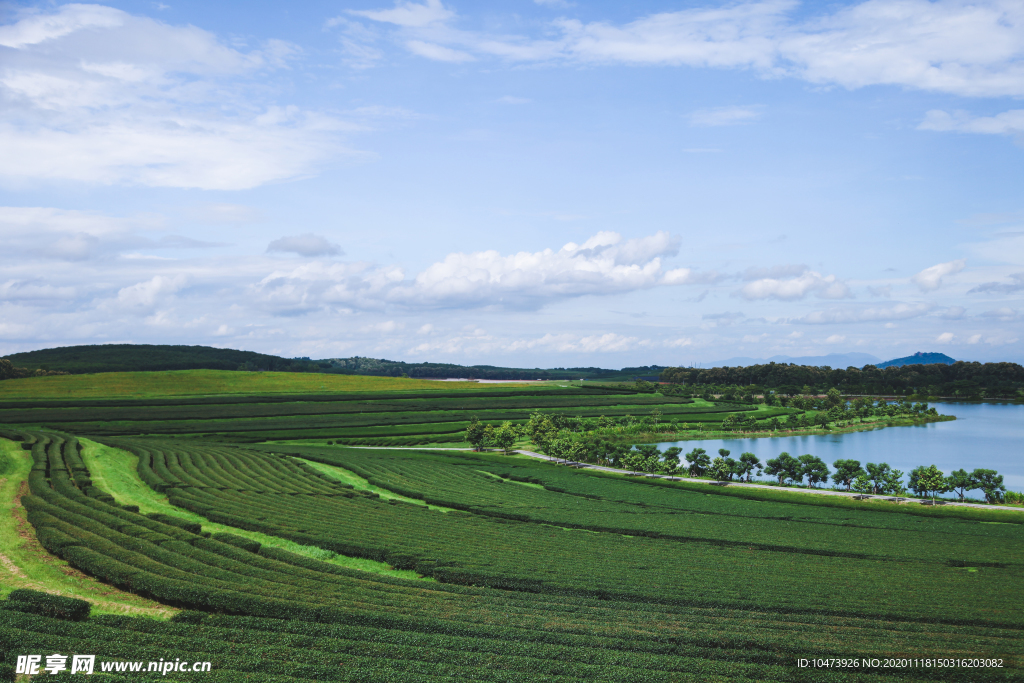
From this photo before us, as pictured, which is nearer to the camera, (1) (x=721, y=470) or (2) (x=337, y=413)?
(1) (x=721, y=470)

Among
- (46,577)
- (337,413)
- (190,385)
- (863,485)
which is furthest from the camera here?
(190,385)

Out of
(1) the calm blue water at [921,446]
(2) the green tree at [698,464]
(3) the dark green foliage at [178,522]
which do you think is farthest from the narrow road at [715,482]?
(3) the dark green foliage at [178,522]

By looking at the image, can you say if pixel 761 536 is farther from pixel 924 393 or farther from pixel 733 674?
pixel 924 393

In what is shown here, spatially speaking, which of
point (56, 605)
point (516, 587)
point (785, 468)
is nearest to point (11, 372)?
point (56, 605)

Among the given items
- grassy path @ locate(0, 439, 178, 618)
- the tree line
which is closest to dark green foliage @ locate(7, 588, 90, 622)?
grassy path @ locate(0, 439, 178, 618)

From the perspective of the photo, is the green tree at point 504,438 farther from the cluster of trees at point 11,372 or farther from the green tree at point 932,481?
the cluster of trees at point 11,372

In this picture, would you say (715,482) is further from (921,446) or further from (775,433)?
(921,446)

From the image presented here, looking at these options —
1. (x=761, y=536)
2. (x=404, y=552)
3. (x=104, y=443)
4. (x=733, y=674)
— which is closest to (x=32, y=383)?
(x=104, y=443)
